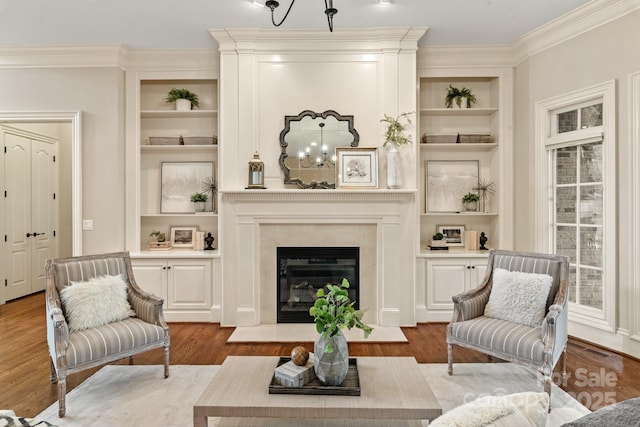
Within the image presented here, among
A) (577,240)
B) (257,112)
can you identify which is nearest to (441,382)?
(577,240)

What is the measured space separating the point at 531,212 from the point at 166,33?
14.1ft

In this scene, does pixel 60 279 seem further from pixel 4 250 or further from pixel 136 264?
pixel 4 250

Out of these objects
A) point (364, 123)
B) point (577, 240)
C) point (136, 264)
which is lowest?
point (136, 264)

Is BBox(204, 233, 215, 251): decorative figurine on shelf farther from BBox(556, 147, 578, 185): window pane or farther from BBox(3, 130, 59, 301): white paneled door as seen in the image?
BBox(556, 147, 578, 185): window pane

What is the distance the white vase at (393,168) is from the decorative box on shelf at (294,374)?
2.41m

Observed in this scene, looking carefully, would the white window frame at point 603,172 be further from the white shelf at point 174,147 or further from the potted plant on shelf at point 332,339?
the white shelf at point 174,147

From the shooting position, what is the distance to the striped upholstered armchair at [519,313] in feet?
8.50

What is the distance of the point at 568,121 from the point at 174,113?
4.22 metres

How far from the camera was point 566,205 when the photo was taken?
4.07 meters

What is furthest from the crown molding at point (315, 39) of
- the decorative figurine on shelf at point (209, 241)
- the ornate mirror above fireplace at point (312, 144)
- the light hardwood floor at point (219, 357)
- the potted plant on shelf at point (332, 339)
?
the potted plant on shelf at point (332, 339)

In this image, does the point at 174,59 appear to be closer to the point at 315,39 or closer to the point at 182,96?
the point at 182,96

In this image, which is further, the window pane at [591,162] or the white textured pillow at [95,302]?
the window pane at [591,162]

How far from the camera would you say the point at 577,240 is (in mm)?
3955

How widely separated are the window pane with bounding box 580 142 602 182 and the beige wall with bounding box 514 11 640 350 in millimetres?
212
